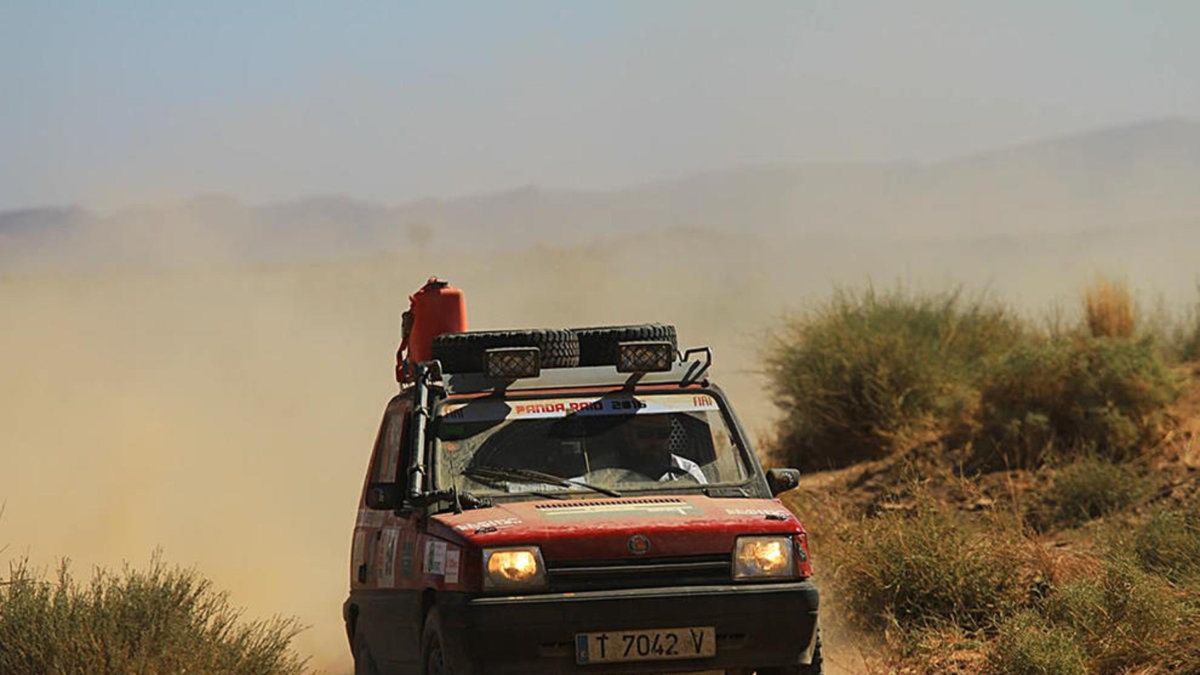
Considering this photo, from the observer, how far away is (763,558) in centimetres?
953

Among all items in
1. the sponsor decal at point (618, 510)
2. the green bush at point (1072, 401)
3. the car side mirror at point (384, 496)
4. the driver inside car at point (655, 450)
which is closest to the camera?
the sponsor decal at point (618, 510)

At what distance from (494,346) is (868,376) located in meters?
11.1

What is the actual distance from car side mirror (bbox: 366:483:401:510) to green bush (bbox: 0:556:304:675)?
1386 mm

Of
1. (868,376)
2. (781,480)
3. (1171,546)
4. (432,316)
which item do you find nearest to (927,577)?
(1171,546)

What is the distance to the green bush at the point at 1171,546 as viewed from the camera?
12.6m

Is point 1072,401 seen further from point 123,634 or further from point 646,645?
point 646,645

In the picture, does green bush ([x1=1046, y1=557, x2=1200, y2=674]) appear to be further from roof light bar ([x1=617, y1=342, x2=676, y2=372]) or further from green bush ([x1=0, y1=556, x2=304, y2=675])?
green bush ([x1=0, y1=556, x2=304, y2=675])

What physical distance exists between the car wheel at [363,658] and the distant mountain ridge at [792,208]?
173 ft

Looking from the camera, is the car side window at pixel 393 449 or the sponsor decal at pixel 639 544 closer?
the sponsor decal at pixel 639 544

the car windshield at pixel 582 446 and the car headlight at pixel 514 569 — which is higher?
the car windshield at pixel 582 446

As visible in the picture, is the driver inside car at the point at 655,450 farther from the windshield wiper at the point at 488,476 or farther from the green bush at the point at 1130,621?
the green bush at the point at 1130,621

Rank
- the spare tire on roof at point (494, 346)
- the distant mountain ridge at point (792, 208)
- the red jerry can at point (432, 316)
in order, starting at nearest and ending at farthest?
the spare tire on roof at point (494, 346), the red jerry can at point (432, 316), the distant mountain ridge at point (792, 208)

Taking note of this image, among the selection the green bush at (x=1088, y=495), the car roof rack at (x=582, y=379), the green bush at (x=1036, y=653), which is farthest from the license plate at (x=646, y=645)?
the green bush at (x=1088, y=495)

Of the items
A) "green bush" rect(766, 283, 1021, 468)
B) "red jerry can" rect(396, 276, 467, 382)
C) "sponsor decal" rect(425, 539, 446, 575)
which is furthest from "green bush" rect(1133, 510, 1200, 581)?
"green bush" rect(766, 283, 1021, 468)
